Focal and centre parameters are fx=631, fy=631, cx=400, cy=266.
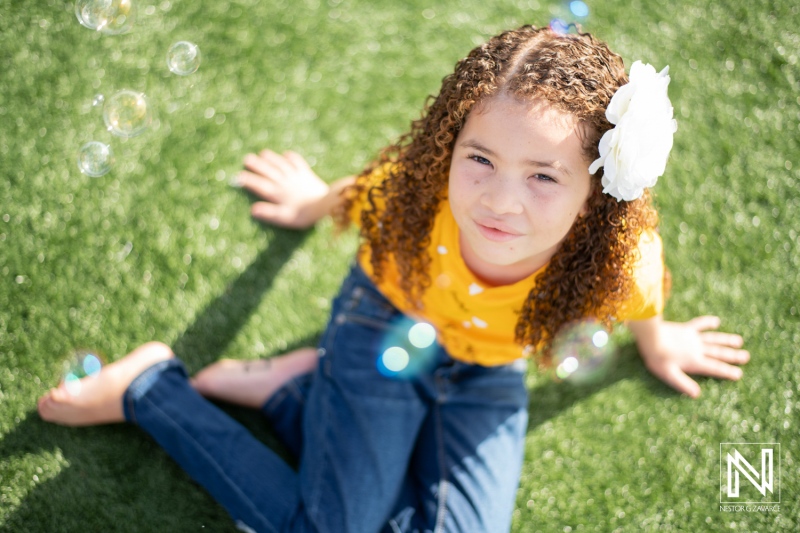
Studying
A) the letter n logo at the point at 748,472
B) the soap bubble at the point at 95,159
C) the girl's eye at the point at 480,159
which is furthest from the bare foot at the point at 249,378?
the letter n logo at the point at 748,472

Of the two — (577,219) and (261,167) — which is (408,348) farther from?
(261,167)

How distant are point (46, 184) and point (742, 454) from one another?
2.85 meters

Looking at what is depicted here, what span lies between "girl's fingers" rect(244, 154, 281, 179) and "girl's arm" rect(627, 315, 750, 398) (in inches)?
59.6

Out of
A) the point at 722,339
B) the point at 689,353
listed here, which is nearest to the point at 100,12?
the point at 689,353

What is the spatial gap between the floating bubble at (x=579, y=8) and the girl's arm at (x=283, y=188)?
1388 mm

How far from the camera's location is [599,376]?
97.3 inches

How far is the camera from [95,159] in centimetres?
229

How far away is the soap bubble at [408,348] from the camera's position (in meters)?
2.07

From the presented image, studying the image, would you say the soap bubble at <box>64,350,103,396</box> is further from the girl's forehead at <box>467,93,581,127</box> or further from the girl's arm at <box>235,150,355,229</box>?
the girl's forehead at <box>467,93,581,127</box>

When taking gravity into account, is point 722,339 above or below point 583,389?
above

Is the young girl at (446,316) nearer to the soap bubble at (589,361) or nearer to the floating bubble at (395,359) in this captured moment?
the floating bubble at (395,359)

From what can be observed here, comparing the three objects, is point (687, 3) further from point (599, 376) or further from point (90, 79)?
point (90, 79)

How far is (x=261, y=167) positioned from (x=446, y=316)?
106 centimetres

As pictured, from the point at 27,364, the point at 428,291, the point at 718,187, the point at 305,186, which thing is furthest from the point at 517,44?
the point at 27,364
